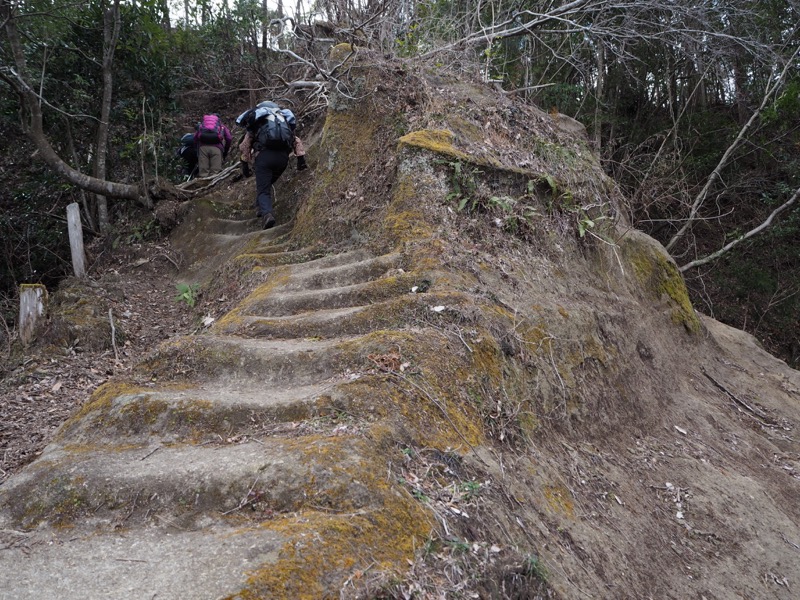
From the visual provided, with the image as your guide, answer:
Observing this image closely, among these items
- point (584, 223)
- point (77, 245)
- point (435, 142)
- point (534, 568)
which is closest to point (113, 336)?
point (77, 245)

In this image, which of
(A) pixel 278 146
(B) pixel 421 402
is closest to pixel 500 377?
(B) pixel 421 402

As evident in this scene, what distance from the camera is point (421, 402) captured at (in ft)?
13.4

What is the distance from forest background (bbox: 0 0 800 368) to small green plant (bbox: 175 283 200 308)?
7.61 ft

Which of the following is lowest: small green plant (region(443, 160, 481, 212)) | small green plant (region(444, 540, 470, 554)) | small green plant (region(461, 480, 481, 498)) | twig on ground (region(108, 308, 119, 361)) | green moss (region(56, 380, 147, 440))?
twig on ground (region(108, 308, 119, 361))

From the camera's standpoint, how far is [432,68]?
9.56 m

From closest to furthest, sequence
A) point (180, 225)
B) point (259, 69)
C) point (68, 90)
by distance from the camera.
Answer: point (180, 225) → point (68, 90) → point (259, 69)

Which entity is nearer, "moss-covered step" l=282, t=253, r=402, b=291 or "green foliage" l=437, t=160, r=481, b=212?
"moss-covered step" l=282, t=253, r=402, b=291

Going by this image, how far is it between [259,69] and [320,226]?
9285 mm

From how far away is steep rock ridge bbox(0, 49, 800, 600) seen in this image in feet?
9.75

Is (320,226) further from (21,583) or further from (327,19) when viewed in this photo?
(327,19)

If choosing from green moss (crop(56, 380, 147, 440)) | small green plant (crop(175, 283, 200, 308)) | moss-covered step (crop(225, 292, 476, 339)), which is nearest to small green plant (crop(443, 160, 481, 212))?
moss-covered step (crop(225, 292, 476, 339))

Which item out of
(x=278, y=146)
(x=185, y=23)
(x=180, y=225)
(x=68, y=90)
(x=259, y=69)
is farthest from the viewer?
(x=185, y=23)

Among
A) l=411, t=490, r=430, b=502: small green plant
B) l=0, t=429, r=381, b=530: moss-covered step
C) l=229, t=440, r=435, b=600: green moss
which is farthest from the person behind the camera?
l=411, t=490, r=430, b=502: small green plant

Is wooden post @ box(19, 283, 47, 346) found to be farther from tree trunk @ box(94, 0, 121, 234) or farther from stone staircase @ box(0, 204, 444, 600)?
tree trunk @ box(94, 0, 121, 234)
